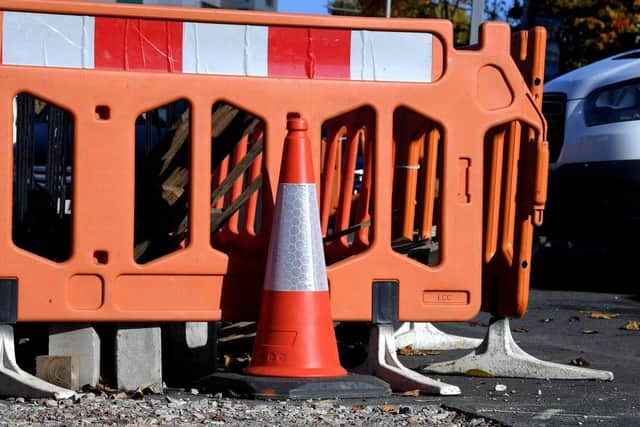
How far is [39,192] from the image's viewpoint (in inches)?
283

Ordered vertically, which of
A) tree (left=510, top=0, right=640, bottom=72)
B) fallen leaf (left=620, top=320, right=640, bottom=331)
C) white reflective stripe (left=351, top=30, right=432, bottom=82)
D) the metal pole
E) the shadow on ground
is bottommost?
fallen leaf (left=620, top=320, right=640, bottom=331)

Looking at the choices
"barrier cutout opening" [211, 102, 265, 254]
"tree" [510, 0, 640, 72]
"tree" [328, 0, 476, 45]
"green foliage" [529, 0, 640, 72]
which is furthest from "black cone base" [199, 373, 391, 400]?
"tree" [328, 0, 476, 45]

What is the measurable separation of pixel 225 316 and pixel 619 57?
6.17 metres

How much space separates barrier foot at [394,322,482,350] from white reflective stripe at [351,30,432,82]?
6.57ft

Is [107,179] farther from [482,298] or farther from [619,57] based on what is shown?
[619,57]

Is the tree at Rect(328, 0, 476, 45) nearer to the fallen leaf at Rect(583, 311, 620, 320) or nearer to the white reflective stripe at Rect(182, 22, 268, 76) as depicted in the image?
the fallen leaf at Rect(583, 311, 620, 320)

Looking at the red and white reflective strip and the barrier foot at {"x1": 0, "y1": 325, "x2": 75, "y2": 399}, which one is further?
the red and white reflective strip

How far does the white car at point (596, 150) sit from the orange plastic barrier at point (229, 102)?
403cm

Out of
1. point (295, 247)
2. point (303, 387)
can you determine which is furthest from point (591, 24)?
point (303, 387)

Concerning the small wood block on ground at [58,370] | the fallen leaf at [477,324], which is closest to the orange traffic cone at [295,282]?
the small wood block on ground at [58,370]

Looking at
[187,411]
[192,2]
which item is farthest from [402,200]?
[192,2]

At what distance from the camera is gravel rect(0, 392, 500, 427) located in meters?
5.05

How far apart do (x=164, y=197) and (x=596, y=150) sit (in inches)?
192

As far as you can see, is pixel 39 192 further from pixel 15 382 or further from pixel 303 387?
pixel 303 387
